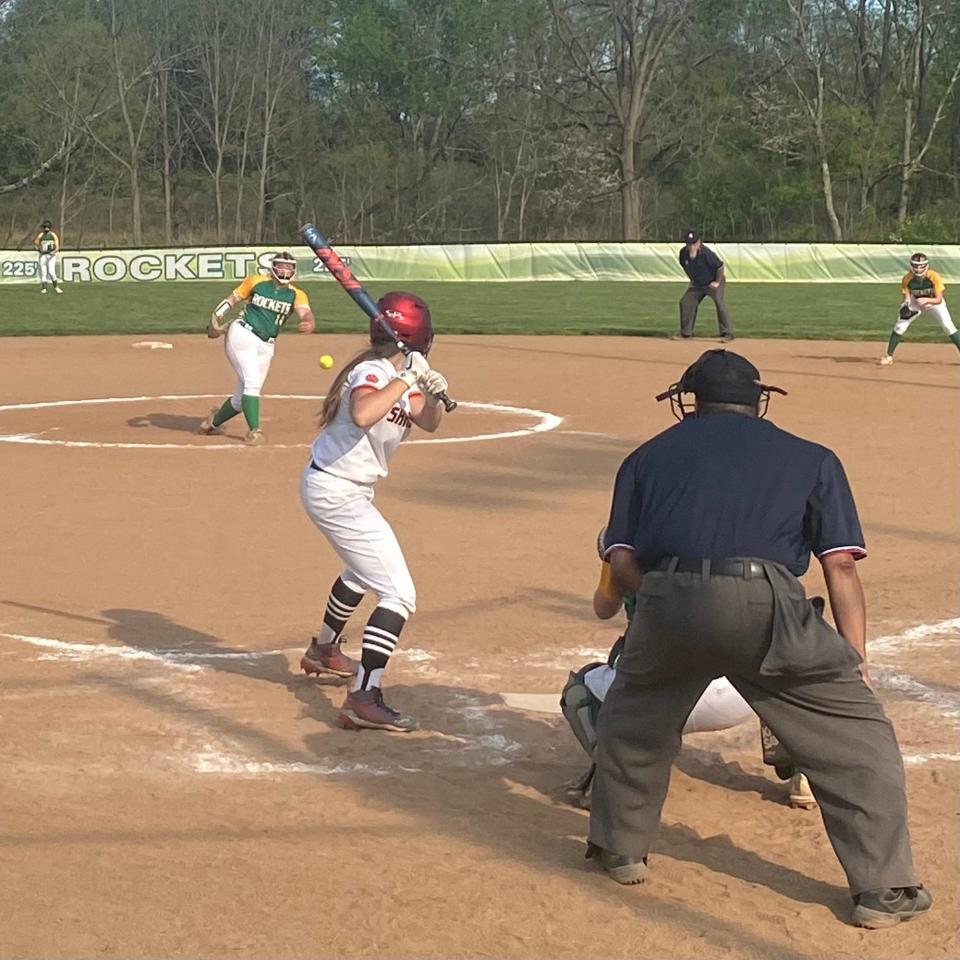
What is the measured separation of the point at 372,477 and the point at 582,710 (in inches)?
69.0

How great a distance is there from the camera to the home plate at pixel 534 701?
693cm

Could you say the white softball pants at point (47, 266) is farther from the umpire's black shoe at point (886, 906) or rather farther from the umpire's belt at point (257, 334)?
the umpire's black shoe at point (886, 906)

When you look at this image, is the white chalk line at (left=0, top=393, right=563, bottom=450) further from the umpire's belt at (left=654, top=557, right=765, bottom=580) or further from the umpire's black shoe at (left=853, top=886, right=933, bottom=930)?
the umpire's black shoe at (left=853, top=886, right=933, bottom=930)

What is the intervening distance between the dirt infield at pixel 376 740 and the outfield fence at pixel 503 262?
1191 inches

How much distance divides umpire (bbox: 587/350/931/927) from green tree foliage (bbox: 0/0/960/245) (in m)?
58.5

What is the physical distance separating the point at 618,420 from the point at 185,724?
34.2 feet

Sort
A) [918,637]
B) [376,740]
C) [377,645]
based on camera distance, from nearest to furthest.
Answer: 1. [376,740]
2. [377,645]
3. [918,637]

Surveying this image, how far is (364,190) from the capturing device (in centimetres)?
7062

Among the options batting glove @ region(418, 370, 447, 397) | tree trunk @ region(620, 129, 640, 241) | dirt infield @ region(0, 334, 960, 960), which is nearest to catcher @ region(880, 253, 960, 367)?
dirt infield @ region(0, 334, 960, 960)

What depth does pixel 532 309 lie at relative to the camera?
110 feet

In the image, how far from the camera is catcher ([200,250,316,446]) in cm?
1453

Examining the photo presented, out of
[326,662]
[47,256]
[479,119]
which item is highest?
[479,119]

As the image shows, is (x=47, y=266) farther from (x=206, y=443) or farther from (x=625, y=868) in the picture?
(x=625, y=868)

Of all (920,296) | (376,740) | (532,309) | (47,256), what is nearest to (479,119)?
(47,256)
